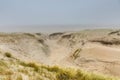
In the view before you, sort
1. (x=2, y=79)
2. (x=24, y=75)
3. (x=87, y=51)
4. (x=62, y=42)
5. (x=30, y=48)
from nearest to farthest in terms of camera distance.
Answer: (x=2, y=79) → (x=24, y=75) → (x=87, y=51) → (x=30, y=48) → (x=62, y=42)

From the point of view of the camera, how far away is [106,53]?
2641cm

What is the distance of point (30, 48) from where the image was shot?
33.4 metres

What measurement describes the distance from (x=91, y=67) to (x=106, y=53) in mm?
4171

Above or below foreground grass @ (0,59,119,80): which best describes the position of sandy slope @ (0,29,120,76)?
below

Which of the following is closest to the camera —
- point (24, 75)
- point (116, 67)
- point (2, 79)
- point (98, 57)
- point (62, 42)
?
point (2, 79)

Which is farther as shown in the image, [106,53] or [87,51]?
[87,51]

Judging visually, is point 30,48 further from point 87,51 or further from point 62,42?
point 62,42

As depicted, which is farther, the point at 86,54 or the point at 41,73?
the point at 86,54

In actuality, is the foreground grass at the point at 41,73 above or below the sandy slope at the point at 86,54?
above

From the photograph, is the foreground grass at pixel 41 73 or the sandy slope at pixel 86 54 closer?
the foreground grass at pixel 41 73

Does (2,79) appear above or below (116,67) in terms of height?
above

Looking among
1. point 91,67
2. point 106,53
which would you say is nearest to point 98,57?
point 106,53

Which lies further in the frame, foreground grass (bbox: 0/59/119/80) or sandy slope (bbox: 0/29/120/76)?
sandy slope (bbox: 0/29/120/76)

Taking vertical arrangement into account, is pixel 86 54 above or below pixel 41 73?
below
